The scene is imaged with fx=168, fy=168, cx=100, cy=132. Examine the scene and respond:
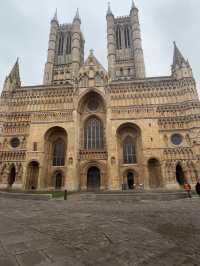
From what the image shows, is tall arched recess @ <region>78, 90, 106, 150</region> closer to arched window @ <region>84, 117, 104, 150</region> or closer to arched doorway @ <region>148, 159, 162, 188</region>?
arched window @ <region>84, 117, 104, 150</region>

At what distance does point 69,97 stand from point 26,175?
A: 1432cm

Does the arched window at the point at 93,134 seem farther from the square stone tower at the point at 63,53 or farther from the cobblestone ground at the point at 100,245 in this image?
the cobblestone ground at the point at 100,245

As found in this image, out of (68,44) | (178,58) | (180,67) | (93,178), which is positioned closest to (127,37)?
(68,44)

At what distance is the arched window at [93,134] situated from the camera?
27750 mm

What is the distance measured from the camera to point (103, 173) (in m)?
25.7

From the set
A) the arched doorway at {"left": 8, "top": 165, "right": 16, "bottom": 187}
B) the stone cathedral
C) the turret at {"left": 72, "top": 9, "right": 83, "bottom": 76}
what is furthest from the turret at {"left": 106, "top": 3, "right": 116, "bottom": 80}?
the arched doorway at {"left": 8, "top": 165, "right": 16, "bottom": 187}

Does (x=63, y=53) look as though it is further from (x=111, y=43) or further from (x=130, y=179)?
(x=130, y=179)

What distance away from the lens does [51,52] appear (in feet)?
154

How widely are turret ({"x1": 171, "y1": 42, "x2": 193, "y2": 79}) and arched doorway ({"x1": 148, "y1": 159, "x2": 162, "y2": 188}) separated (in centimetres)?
1517

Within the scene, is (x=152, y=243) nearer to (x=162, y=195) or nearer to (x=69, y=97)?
(x=162, y=195)

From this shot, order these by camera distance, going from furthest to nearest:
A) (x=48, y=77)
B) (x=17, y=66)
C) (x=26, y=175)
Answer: (x=48, y=77)
(x=17, y=66)
(x=26, y=175)

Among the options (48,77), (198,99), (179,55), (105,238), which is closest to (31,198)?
(105,238)

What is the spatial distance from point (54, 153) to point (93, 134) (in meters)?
7.34

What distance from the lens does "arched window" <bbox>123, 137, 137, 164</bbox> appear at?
26547 mm
